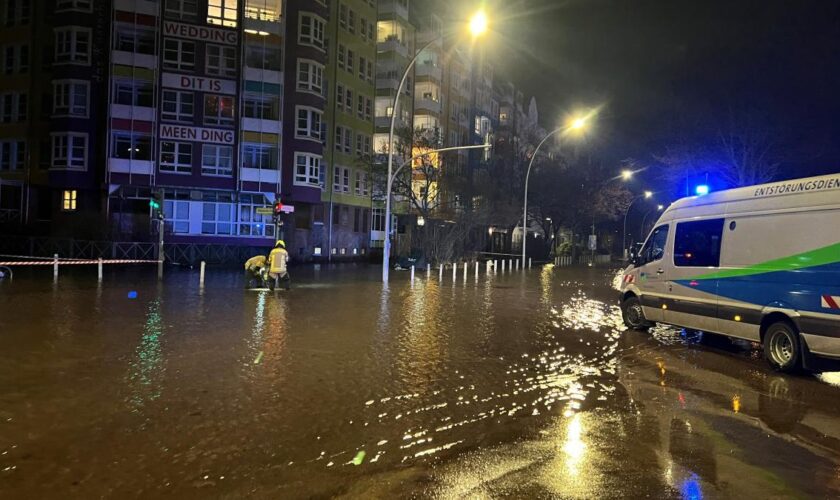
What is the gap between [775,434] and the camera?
20.6 ft

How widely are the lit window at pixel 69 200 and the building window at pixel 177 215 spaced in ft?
18.0

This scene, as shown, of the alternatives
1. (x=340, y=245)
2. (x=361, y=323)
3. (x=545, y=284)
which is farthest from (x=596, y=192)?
(x=361, y=323)

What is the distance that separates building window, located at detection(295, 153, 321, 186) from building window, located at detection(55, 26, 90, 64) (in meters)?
13.6

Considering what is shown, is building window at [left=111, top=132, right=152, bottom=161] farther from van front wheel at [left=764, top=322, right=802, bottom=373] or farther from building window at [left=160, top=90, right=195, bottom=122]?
van front wheel at [left=764, top=322, right=802, bottom=373]

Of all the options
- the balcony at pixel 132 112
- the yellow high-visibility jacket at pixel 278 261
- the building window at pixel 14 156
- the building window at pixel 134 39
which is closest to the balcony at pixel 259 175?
the balcony at pixel 132 112

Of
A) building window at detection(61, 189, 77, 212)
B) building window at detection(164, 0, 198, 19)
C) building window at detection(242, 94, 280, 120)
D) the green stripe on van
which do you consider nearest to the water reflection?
the green stripe on van

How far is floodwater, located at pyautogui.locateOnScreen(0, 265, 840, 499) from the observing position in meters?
4.82

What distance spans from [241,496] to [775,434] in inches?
203

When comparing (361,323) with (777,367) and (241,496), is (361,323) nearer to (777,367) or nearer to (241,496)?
(777,367)

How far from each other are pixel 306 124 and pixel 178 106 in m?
7.85

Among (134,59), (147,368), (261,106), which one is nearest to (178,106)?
(134,59)

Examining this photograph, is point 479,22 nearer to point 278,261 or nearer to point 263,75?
point 278,261

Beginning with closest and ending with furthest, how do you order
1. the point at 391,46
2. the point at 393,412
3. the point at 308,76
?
1. the point at 393,412
2. the point at 308,76
3. the point at 391,46

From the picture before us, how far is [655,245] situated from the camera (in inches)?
503
